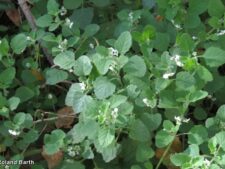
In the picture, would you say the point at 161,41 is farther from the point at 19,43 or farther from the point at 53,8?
the point at 19,43

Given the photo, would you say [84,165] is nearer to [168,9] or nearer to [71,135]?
[71,135]

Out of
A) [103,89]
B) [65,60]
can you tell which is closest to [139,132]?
[103,89]

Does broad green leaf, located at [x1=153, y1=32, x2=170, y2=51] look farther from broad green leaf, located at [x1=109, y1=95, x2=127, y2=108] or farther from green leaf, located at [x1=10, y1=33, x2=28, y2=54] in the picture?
green leaf, located at [x1=10, y1=33, x2=28, y2=54]

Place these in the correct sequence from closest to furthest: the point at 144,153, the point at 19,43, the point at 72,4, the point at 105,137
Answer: the point at 105,137
the point at 144,153
the point at 19,43
the point at 72,4

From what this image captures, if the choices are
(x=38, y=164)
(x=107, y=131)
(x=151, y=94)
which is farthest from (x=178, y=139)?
(x=38, y=164)

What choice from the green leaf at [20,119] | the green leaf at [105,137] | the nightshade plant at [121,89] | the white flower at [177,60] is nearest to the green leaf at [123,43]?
the nightshade plant at [121,89]

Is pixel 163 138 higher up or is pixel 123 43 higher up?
pixel 123 43
